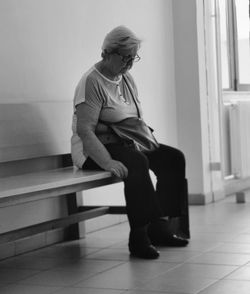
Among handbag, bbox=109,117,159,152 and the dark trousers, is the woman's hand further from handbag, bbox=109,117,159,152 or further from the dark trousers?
handbag, bbox=109,117,159,152

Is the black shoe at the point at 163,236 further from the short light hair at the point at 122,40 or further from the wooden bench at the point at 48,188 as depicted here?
the short light hair at the point at 122,40

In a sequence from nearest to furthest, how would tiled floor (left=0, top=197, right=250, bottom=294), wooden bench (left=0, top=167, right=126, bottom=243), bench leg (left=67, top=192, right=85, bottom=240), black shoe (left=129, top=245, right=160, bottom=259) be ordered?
tiled floor (left=0, top=197, right=250, bottom=294) < wooden bench (left=0, top=167, right=126, bottom=243) < black shoe (left=129, top=245, right=160, bottom=259) < bench leg (left=67, top=192, right=85, bottom=240)

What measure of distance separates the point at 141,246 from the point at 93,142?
0.59 m

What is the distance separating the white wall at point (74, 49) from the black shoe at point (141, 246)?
98 cm

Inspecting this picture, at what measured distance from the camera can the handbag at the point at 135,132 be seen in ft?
13.8

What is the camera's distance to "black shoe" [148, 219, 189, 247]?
168 inches

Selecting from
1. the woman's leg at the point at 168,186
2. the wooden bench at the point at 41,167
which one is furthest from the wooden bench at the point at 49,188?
the woman's leg at the point at 168,186

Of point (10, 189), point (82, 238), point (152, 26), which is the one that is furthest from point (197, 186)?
point (10, 189)

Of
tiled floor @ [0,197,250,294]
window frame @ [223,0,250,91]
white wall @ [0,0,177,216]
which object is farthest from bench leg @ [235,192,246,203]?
window frame @ [223,0,250,91]

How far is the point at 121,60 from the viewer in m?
4.17

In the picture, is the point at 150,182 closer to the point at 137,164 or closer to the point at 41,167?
the point at 137,164

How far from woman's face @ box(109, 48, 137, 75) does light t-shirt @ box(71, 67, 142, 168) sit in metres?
0.08

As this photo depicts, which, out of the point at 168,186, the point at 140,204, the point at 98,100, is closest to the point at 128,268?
the point at 140,204

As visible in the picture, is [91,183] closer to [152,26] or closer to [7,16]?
[7,16]
